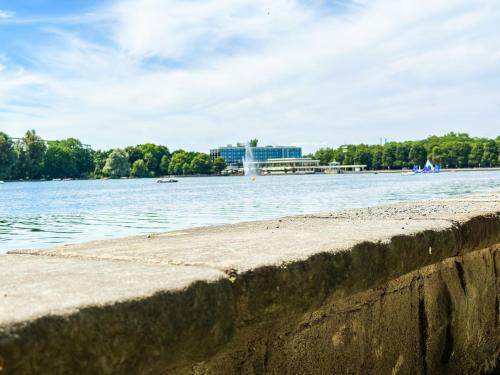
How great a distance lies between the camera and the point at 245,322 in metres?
1.79

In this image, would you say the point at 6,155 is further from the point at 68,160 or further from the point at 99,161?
the point at 99,161

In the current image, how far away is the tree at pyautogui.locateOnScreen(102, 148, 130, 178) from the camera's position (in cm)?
17712

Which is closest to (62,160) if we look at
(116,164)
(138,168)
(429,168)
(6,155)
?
(116,164)

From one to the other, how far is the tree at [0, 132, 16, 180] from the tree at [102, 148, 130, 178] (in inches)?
1418

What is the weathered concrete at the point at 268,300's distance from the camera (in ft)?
4.45

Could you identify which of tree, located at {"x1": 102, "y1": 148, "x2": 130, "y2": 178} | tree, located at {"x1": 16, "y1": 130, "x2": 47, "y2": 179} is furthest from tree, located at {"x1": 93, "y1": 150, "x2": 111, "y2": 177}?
tree, located at {"x1": 16, "y1": 130, "x2": 47, "y2": 179}

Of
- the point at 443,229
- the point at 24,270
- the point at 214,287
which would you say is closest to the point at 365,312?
the point at 443,229

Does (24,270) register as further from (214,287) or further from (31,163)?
(31,163)

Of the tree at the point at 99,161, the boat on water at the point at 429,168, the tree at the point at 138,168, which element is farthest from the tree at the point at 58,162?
the boat on water at the point at 429,168

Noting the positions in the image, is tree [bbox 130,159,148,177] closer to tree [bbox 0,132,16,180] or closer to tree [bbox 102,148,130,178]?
tree [bbox 102,148,130,178]

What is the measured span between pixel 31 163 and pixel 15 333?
162 metres

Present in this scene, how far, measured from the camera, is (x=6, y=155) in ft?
450

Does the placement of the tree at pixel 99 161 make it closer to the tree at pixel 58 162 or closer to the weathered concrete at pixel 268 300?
the tree at pixel 58 162

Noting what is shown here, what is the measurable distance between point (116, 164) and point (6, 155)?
43.6 metres
